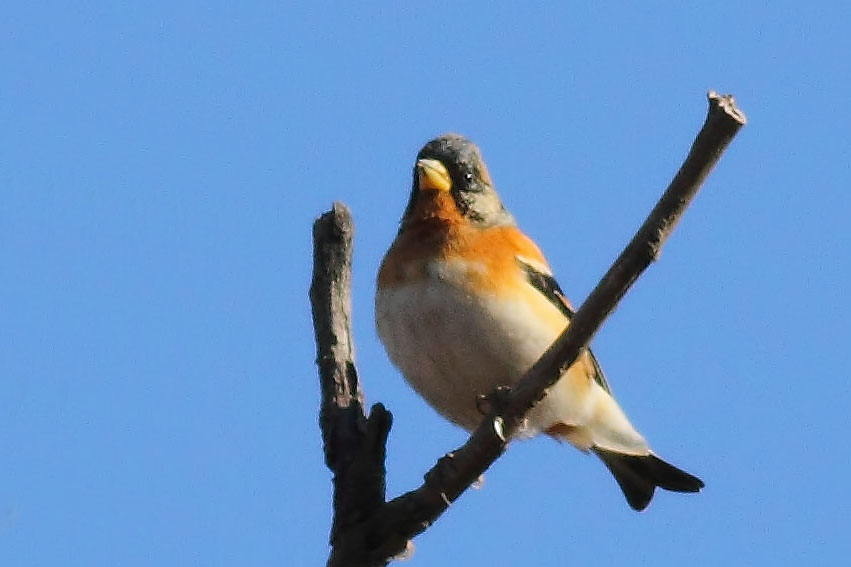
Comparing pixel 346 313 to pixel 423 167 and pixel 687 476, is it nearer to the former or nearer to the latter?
pixel 423 167

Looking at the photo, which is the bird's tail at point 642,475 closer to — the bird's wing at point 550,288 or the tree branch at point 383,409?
the bird's wing at point 550,288

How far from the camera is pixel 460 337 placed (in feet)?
26.0

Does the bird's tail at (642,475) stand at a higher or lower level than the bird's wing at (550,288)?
lower

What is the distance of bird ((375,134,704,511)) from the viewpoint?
7.96m

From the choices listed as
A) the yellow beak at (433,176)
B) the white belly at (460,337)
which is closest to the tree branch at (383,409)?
the white belly at (460,337)

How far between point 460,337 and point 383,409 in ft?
3.71

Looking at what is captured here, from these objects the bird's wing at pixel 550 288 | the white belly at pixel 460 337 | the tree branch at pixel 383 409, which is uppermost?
the bird's wing at pixel 550 288

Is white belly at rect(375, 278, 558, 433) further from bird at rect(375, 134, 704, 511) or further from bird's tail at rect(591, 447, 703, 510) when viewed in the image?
bird's tail at rect(591, 447, 703, 510)

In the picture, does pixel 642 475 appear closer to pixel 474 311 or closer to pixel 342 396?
pixel 474 311

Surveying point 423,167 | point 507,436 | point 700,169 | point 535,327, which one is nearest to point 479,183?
point 423,167

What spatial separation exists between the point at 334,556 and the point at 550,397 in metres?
1.96

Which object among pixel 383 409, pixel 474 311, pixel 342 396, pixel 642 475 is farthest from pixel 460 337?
pixel 642 475

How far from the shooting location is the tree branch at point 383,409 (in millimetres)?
5477

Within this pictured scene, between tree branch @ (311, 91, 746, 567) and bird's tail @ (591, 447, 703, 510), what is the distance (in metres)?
2.82
